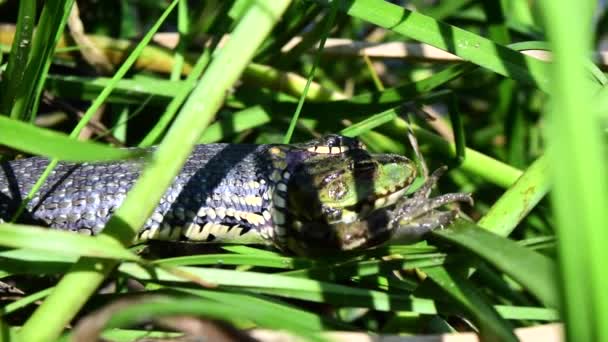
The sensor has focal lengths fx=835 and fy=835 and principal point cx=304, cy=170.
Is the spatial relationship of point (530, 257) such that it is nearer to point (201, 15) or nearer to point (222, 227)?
point (222, 227)

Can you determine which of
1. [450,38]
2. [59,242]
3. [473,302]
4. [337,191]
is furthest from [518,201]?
[59,242]

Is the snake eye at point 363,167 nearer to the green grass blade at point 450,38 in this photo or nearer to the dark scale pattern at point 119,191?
the dark scale pattern at point 119,191

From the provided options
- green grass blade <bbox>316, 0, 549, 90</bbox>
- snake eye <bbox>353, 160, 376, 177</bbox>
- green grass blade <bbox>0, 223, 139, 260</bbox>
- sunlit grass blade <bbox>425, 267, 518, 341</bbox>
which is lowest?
green grass blade <bbox>0, 223, 139, 260</bbox>

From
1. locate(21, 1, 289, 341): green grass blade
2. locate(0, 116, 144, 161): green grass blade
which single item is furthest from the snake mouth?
locate(0, 116, 144, 161): green grass blade

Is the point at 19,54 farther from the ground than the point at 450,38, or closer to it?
closer to it

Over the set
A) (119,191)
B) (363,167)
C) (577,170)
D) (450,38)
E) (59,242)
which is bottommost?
(59,242)

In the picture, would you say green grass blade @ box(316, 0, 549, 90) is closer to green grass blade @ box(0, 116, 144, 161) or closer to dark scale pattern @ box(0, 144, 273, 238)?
dark scale pattern @ box(0, 144, 273, 238)

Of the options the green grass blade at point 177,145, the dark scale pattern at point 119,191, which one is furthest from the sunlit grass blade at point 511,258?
the dark scale pattern at point 119,191

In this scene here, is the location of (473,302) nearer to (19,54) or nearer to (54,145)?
(54,145)

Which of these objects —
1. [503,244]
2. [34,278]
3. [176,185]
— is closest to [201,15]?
[176,185]
